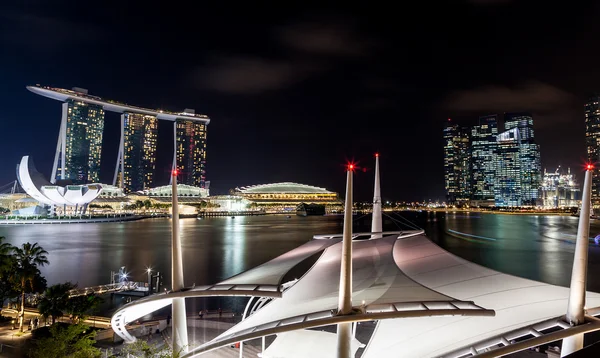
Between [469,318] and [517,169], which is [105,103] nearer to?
[469,318]

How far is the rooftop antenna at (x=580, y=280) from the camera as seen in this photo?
6211 millimetres

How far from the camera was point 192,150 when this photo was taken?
182000 millimetres

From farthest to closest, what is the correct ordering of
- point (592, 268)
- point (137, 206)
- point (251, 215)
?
1. point (251, 215)
2. point (137, 206)
3. point (592, 268)

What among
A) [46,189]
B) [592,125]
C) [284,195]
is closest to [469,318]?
[46,189]

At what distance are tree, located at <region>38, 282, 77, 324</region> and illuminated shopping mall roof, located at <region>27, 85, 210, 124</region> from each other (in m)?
117

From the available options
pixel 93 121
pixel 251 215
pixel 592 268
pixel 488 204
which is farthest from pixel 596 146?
pixel 93 121

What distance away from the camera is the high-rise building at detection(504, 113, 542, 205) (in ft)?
551

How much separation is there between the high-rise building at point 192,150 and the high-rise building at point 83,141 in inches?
1591

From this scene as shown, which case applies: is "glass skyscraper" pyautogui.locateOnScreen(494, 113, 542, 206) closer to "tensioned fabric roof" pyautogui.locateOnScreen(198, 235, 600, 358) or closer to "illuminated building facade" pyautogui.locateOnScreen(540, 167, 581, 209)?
"illuminated building facade" pyautogui.locateOnScreen(540, 167, 581, 209)

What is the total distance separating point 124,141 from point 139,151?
25.3 ft

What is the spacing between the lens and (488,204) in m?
178

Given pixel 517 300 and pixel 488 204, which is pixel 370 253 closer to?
pixel 517 300

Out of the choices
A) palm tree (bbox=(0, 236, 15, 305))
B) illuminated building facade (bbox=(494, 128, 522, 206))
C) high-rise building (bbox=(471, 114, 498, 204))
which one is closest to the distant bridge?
palm tree (bbox=(0, 236, 15, 305))

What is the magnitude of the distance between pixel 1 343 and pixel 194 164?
174070 millimetres
